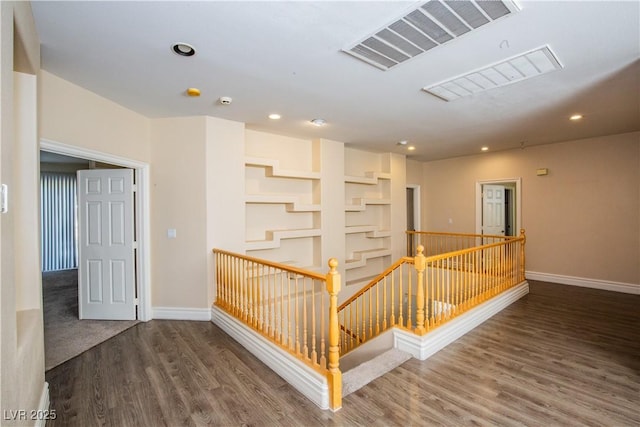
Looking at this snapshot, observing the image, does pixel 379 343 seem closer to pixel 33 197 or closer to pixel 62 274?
pixel 33 197

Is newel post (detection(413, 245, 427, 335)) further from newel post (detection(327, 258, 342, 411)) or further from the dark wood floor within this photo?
newel post (detection(327, 258, 342, 411))

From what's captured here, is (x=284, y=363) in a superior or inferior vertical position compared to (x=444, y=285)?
inferior

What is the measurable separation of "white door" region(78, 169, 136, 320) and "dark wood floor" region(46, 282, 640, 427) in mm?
649

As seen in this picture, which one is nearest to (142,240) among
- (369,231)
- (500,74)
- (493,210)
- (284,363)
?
(284,363)

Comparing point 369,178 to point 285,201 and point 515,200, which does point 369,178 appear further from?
point 515,200

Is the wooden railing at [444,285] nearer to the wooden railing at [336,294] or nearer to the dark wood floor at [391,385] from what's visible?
the wooden railing at [336,294]

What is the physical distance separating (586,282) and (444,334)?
13.6 feet

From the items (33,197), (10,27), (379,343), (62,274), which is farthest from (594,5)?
(62,274)

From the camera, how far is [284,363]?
2.56 metres

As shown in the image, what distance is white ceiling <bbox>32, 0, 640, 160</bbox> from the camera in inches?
73.7

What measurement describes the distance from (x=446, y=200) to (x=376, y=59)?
224 inches

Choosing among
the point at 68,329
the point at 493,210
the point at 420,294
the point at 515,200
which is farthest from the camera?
the point at 493,210

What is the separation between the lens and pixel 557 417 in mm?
2062

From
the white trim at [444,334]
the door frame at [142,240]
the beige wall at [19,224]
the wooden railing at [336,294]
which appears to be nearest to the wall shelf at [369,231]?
the wooden railing at [336,294]
